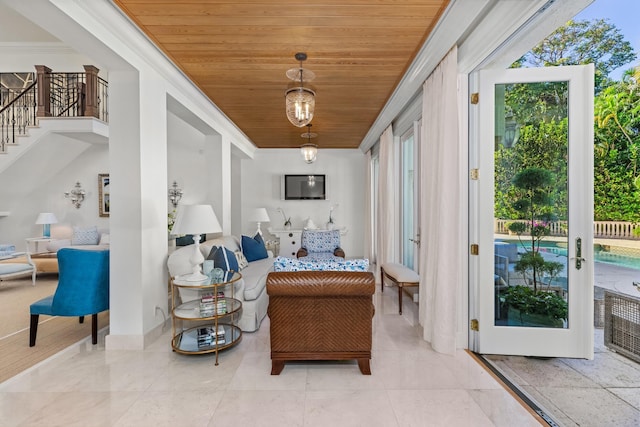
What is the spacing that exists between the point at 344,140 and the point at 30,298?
5.97 metres

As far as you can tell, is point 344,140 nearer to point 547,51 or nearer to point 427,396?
point 547,51

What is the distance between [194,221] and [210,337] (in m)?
1.08

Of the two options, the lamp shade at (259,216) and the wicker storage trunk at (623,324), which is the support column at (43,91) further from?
the wicker storage trunk at (623,324)

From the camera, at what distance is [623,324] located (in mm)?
2529

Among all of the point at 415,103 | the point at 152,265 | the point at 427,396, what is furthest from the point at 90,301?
the point at 415,103

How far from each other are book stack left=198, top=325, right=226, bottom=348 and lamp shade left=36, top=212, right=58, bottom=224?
18.3ft

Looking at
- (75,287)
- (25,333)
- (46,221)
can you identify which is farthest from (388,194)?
(46,221)

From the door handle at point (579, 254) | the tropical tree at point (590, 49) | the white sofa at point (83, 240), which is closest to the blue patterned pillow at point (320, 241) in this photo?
the door handle at point (579, 254)

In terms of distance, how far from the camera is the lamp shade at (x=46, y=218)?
20.0 ft

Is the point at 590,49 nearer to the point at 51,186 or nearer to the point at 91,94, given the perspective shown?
the point at 91,94

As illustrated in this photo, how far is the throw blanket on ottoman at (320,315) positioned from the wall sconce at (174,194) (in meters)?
5.98

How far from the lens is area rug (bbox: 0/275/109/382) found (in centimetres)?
262

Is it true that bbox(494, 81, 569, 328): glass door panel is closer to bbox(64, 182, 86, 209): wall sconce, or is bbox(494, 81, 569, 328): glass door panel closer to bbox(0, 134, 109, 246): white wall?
bbox(0, 134, 109, 246): white wall

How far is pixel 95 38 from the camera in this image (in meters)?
2.26
